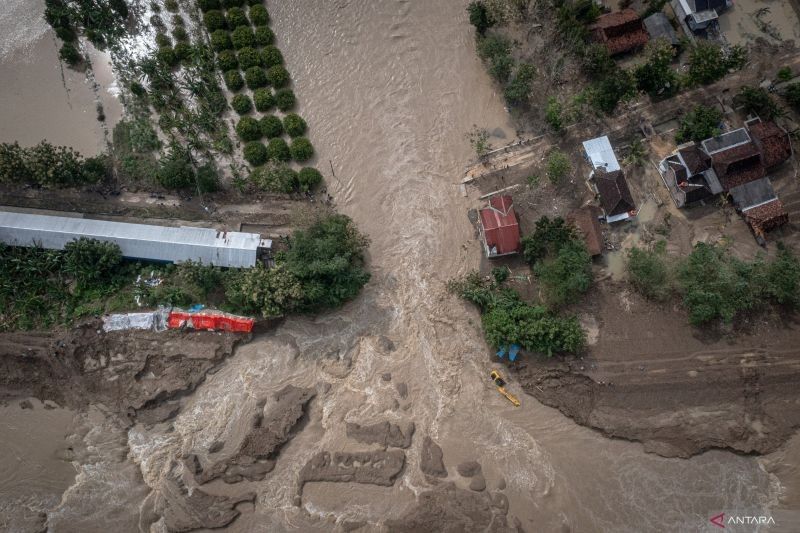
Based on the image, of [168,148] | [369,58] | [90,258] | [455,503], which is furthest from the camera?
[369,58]

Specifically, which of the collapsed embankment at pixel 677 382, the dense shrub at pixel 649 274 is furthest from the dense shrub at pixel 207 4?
the dense shrub at pixel 649 274

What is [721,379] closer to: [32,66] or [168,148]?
[168,148]

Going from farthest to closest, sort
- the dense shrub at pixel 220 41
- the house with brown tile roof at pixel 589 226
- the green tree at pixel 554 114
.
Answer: the dense shrub at pixel 220 41, the green tree at pixel 554 114, the house with brown tile roof at pixel 589 226

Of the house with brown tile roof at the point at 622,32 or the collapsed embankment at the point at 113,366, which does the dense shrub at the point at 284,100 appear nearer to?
the collapsed embankment at the point at 113,366

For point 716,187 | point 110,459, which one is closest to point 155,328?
point 110,459

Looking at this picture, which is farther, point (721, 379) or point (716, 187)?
point (716, 187)

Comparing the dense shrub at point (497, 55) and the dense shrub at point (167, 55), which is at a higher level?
the dense shrub at point (167, 55)

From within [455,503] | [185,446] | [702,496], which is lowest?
[702,496]

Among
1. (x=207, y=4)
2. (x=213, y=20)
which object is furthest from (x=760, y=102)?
(x=207, y=4)
